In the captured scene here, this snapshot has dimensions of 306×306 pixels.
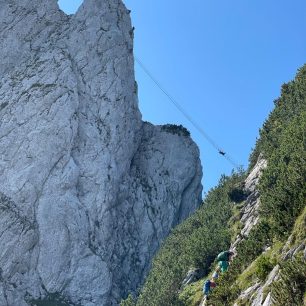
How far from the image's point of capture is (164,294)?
4156 centimetres

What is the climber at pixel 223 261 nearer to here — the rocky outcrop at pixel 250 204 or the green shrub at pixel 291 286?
the rocky outcrop at pixel 250 204

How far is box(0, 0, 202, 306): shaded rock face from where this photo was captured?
65.4 metres

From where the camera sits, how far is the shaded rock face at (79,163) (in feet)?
215

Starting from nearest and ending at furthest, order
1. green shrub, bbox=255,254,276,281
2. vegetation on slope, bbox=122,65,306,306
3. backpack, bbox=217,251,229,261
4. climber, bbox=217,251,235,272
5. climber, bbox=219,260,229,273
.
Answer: green shrub, bbox=255,254,276,281 → vegetation on slope, bbox=122,65,306,306 → climber, bbox=219,260,229,273 → climber, bbox=217,251,235,272 → backpack, bbox=217,251,229,261

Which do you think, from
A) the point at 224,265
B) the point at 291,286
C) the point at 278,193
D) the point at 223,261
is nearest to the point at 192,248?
the point at 223,261

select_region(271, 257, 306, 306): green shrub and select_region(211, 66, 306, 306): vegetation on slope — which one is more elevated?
select_region(211, 66, 306, 306): vegetation on slope

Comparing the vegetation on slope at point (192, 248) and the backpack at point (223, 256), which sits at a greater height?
the vegetation on slope at point (192, 248)

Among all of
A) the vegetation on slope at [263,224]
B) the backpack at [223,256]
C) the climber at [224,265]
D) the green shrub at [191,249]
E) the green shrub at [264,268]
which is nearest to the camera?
the green shrub at [264,268]

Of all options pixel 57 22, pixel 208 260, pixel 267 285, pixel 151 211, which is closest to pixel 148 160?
pixel 151 211

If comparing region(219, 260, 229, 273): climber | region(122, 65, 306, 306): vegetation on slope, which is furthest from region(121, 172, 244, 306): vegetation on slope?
region(219, 260, 229, 273): climber

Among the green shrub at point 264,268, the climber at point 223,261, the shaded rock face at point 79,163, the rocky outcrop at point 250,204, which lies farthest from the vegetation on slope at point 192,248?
the green shrub at point 264,268

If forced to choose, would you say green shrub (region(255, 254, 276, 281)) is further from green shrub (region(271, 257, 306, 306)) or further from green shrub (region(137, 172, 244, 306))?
green shrub (region(137, 172, 244, 306))

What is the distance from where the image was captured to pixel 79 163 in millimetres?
74938

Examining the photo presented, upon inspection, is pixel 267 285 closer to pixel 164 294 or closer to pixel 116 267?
pixel 164 294
